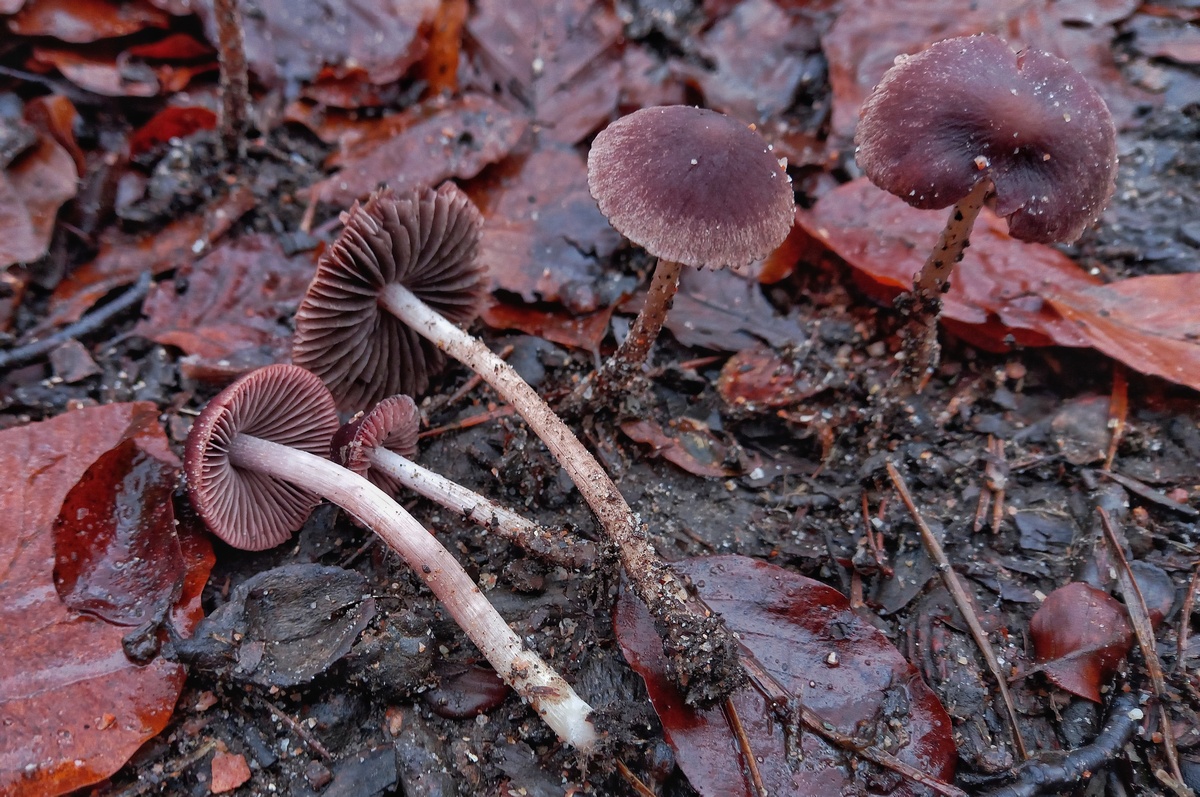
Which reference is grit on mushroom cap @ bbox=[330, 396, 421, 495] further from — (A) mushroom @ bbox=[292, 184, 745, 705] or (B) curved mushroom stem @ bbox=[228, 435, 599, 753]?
(A) mushroom @ bbox=[292, 184, 745, 705]

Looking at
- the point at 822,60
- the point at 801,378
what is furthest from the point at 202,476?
the point at 822,60

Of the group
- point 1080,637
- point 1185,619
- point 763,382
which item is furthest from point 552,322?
point 1185,619

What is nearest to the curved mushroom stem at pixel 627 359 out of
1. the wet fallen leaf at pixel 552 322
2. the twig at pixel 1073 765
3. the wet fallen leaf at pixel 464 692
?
the wet fallen leaf at pixel 552 322

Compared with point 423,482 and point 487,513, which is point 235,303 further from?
point 487,513

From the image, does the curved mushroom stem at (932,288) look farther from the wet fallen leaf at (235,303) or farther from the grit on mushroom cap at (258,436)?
the wet fallen leaf at (235,303)

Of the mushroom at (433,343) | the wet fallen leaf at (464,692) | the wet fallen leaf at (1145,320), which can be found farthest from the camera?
the wet fallen leaf at (1145,320)
